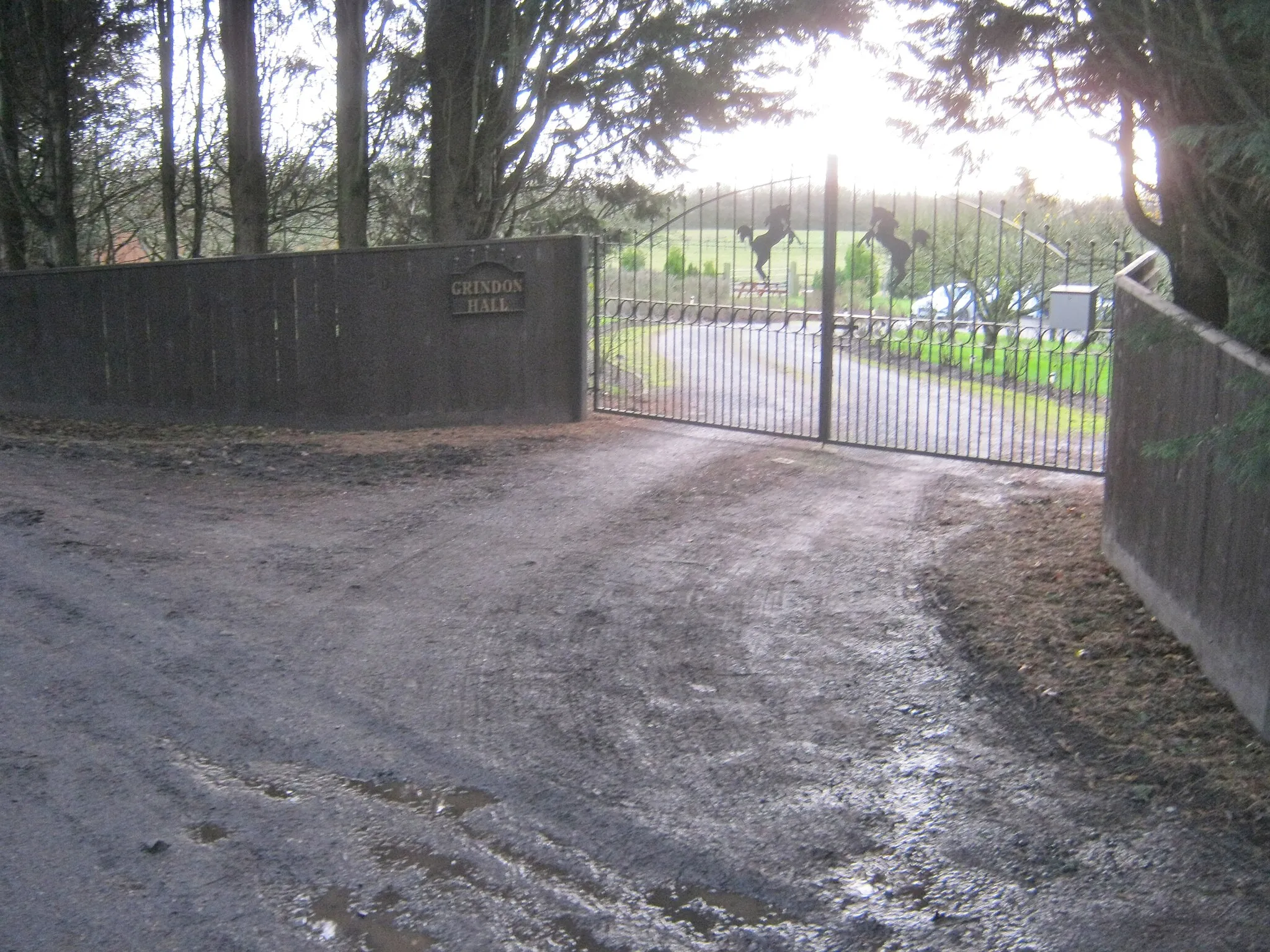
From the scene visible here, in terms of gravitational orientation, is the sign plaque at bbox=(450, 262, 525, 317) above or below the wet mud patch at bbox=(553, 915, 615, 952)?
above

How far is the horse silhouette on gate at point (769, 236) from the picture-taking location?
11820mm

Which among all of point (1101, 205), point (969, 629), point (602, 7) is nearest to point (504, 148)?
point (602, 7)

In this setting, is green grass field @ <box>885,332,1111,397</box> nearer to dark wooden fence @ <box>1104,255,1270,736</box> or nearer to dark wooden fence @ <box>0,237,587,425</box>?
dark wooden fence @ <box>1104,255,1270,736</box>

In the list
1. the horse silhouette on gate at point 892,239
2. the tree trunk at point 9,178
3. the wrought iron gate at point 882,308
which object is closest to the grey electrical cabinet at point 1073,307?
the wrought iron gate at point 882,308

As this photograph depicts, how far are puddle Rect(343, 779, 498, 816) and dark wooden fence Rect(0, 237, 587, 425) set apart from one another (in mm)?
8413

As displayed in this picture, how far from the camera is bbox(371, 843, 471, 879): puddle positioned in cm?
424

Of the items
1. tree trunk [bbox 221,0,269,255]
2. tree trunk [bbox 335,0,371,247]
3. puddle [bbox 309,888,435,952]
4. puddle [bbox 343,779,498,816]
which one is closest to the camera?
puddle [bbox 309,888,435,952]

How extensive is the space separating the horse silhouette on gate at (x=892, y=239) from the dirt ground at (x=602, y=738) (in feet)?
9.14

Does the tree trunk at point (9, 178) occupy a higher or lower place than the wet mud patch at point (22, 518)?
higher

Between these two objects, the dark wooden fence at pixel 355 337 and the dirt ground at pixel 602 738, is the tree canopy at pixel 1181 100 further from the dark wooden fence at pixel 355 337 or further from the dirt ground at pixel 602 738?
the dark wooden fence at pixel 355 337

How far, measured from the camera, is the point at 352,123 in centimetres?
1408

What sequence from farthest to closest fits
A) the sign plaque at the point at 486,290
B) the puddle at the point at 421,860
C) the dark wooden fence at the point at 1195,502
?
the sign plaque at the point at 486,290 → the dark wooden fence at the point at 1195,502 → the puddle at the point at 421,860

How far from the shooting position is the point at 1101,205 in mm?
10461

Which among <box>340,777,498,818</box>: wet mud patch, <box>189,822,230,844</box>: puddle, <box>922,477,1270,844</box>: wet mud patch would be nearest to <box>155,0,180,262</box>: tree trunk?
<box>922,477,1270,844</box>: wet mud patch
